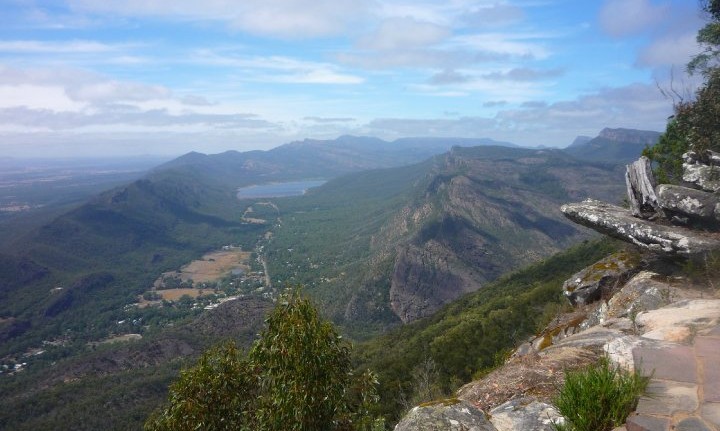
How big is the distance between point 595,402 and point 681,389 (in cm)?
204

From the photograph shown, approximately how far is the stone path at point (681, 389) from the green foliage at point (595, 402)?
0.70ft

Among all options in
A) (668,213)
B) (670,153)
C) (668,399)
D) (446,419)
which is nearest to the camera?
(668,399)

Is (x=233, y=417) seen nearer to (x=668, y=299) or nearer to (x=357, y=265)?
(x=668, y=299)

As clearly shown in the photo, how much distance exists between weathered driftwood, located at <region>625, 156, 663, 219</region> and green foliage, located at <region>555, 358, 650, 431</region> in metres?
16.5

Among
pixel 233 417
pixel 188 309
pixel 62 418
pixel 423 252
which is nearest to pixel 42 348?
pixel 188 309

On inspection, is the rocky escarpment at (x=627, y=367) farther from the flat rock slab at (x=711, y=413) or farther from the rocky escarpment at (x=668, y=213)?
the rocky escarpment at (x=668, y=213)

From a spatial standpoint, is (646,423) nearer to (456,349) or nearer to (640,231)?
(640,231)

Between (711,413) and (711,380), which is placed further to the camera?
(711,380)

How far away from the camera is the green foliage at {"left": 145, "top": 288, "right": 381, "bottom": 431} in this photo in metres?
8.87

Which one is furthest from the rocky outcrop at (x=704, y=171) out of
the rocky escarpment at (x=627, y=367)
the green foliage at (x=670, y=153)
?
the rocky escarpment at (x=627, y=367)

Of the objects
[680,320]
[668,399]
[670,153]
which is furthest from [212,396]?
[670,153]

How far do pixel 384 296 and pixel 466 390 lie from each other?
138696mm

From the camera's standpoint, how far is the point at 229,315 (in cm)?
13712

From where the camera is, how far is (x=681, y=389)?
673 centimetres
